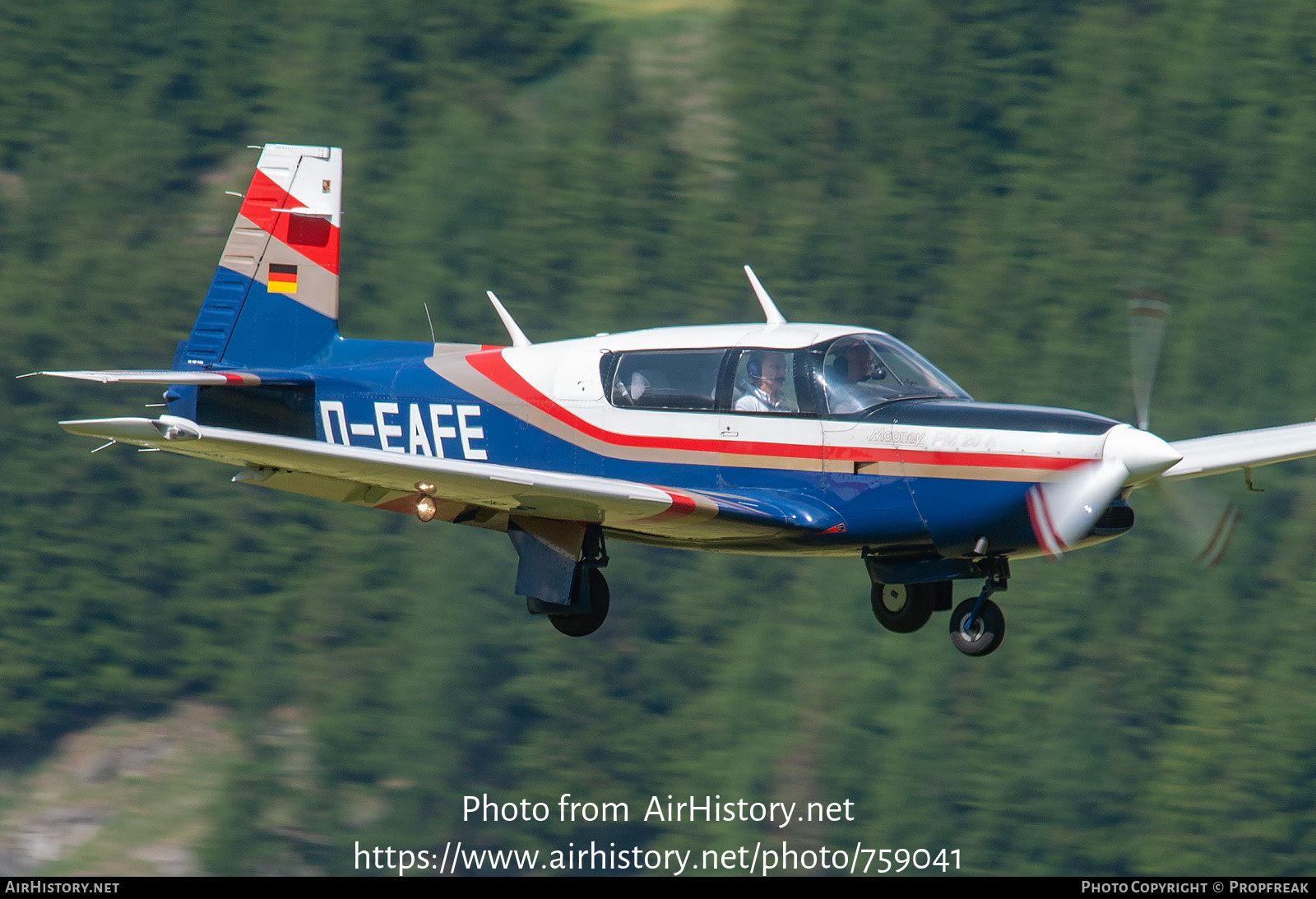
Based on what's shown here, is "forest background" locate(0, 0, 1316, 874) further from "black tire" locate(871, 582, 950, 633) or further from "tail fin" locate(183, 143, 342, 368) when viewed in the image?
"black tire" locate(871, 582, 950, 633)

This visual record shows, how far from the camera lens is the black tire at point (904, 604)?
11.5m

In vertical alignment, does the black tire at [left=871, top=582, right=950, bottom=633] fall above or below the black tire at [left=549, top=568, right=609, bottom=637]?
above

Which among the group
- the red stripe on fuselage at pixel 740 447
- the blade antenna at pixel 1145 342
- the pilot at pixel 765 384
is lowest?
the red stripe on fuselage at pixel 740 447

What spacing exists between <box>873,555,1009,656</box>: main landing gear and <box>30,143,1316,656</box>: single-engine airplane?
0.7 inches

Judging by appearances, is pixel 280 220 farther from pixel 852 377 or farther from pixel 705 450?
pixel 852 377

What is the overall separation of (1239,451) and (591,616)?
4.78 m

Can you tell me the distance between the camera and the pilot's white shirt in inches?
423

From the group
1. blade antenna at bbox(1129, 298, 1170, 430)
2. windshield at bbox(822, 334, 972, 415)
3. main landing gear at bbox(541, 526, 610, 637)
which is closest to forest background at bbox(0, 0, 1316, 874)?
main landing gear at bbox(541, 526, 610, 637)

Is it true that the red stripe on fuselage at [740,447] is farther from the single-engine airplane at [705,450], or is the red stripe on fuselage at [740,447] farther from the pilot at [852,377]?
the pilot at [852,377]

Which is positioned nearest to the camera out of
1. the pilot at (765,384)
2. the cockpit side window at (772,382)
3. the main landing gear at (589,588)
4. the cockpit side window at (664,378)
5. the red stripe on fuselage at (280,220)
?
the cockpit side window at (772,382)

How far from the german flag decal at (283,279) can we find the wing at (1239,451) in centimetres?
691

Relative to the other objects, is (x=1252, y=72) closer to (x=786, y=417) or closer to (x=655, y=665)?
(x=655, y=665)

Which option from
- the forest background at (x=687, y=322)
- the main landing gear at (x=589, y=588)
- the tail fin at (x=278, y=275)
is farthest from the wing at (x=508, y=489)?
the forest background at (x=687, y=322)

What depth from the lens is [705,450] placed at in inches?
432
